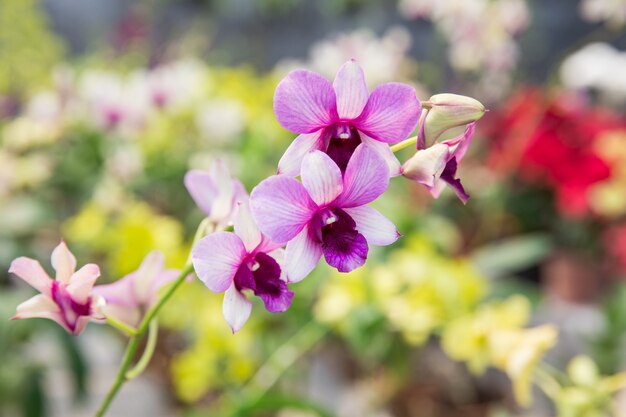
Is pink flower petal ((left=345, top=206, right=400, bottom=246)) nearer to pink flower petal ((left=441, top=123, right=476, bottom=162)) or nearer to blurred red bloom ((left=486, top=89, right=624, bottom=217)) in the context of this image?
pink flower petal ((left=441, top=123, right=476, bottom=162))

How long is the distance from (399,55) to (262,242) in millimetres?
972

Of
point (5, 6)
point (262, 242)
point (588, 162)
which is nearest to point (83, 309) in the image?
point (262, 242)

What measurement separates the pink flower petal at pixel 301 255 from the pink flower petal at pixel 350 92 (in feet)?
0.13

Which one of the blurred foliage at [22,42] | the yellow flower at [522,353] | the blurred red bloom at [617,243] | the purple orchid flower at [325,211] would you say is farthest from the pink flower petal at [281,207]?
the blurred foliage at [22,42]

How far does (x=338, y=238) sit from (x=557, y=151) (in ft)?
2.50

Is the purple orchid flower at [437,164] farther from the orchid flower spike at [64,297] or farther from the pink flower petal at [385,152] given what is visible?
the orchid flower spike at [64,297]

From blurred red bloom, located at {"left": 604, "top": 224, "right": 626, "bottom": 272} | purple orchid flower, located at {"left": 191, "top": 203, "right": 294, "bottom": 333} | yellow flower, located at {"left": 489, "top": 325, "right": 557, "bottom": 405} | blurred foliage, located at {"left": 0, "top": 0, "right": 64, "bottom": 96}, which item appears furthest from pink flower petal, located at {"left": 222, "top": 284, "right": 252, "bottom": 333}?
blurred foliage, located at {"left": 0, "top": 0, "right": 64, "bottom": 96}

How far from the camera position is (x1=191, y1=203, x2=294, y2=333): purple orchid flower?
197mm

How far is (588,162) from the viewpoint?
0.87m

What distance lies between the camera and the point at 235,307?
206mm

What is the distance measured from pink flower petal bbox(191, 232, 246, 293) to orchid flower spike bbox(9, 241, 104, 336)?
39mm

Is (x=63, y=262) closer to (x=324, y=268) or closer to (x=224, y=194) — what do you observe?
(x=224, y=194)

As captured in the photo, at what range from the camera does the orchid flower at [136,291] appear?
0.79ft

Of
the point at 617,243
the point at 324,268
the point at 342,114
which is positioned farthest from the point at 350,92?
the point at 617,243
